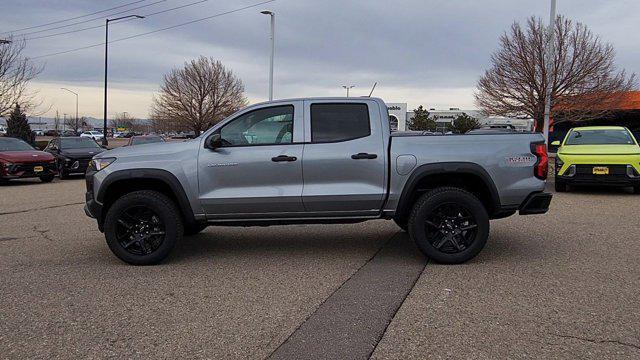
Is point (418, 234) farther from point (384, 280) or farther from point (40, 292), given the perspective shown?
point (40, 292)

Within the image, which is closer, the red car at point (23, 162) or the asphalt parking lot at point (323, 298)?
the asphalt parking lot at point (323, 298)

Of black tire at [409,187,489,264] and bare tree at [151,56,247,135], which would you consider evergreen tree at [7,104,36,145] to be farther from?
black tire at [409,187,489,264]

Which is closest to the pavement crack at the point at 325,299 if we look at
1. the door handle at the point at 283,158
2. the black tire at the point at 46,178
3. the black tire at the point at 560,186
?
the door handle at the point at 283,158

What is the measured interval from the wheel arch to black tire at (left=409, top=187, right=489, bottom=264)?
8.26ft

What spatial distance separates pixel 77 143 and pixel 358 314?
17.2m

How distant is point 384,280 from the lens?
5.35 metres

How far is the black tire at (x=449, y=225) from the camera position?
5816 mm

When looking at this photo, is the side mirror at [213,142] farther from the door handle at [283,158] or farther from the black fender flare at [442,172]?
the black fender flare at [442,172]

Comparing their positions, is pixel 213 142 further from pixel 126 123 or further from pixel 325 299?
pixel 126 123

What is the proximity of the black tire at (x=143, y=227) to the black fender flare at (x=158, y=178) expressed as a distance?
137 mm

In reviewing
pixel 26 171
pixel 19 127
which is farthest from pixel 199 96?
pixel 26 171

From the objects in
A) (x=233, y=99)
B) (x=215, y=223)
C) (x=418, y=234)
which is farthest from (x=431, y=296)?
(x=233, y=99)

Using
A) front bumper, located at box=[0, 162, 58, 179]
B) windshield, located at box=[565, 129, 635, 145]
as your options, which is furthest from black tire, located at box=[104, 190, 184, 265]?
front bumper, located at box=[0, 162, 58, 179]

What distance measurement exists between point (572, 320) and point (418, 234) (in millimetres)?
1937
